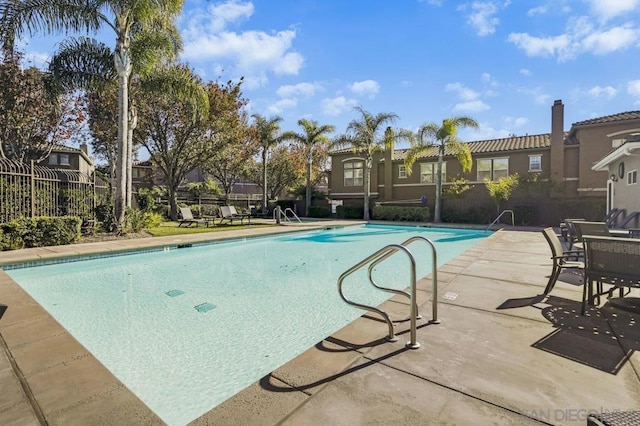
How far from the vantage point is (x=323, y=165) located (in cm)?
3959

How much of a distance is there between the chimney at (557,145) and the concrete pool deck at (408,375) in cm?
2053

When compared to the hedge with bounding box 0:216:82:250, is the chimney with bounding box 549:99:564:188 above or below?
above

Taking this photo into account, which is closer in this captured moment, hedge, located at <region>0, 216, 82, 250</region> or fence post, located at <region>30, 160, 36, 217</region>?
hedge, located at <region>0, 216, 82, 250</region>

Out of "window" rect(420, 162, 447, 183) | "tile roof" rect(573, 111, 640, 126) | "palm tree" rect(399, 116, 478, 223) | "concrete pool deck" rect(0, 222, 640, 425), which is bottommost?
"concrete pool deck" rect(0, 222, 640, 425)

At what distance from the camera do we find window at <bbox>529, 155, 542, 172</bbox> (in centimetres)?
2195

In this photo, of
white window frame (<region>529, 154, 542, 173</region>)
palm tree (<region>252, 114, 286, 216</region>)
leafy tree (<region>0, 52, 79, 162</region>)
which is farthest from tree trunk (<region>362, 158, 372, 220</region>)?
leafy tree (<region>0, 52, 79, 162</region>)

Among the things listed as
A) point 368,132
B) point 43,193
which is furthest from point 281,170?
point 43,193

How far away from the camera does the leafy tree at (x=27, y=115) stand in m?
17.9

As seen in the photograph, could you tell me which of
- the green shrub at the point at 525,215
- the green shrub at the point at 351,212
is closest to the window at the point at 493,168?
the green shrub at the point at 525,215

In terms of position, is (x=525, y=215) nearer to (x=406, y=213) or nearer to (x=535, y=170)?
(x=535, y=170)

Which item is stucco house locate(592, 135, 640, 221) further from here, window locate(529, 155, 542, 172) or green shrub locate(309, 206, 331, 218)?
green shrub locate(309, 206, 331, 218)

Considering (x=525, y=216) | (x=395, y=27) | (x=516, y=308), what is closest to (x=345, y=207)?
(x=525, y=216)

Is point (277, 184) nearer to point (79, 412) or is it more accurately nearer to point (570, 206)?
point (570, 206)

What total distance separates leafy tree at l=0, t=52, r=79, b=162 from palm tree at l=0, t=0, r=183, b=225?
5.90m
